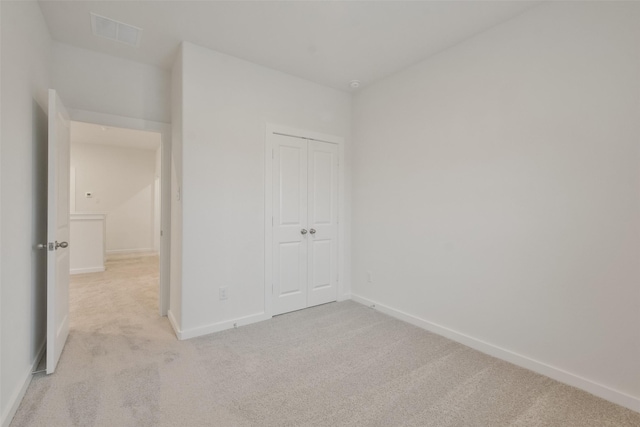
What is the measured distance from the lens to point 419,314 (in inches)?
121

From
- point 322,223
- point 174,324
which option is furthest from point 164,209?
point 322,223

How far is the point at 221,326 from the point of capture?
9.52ft

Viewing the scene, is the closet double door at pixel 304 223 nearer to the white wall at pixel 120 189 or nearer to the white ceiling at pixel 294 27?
the white ceiling at pixel 294 27

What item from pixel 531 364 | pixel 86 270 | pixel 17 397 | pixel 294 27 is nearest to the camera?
pixel 17 397

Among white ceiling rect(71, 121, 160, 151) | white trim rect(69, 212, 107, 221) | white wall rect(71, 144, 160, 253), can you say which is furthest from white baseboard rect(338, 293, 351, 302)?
white wall rect(71, 144, 160, 253)

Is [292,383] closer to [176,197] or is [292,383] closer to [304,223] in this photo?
[304,223]

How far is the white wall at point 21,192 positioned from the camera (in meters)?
1.62

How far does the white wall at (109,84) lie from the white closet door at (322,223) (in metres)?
1.76

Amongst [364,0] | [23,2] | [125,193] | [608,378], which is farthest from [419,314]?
[125,193]

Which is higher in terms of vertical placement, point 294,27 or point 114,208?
point 294,27

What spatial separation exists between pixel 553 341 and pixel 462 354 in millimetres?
654

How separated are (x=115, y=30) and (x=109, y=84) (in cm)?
61

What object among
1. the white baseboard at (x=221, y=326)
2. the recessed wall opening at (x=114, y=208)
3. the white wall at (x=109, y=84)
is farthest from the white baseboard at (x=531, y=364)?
the recessed wall opening at (x=114, y=208)

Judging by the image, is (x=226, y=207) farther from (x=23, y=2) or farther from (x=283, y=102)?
(x=23, y=2)
